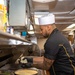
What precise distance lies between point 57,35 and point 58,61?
1.27 feet

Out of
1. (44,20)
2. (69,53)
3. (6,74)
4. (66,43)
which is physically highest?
(44,20)

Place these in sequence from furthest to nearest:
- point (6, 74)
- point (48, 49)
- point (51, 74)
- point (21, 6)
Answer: point (51, 74) < point (48, 49) < point (21, 6) < point (6, 74)

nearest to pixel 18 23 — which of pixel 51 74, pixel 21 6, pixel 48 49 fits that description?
pixel 21 6

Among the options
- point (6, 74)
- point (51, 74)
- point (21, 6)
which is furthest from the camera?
point (51, 74)

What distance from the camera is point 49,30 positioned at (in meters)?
2.46

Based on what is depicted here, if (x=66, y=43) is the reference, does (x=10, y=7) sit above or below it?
above

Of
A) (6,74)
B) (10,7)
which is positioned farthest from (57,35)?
(6,74)

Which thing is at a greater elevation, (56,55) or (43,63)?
(56,55)

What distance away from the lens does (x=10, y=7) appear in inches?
80.2

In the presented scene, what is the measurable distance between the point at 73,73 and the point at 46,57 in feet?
1.59

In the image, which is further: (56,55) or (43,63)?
(43,63)

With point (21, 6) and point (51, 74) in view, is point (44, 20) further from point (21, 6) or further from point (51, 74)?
point (51, 74)

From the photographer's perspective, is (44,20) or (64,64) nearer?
(64,64)

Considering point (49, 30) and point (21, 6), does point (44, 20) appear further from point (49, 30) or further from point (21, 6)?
point (21, 6)
